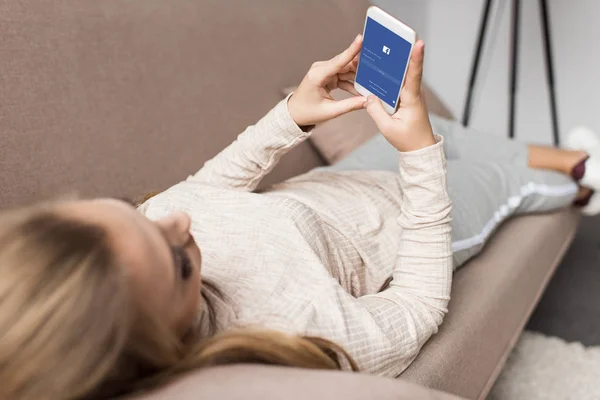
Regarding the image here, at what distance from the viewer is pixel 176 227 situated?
0.70 metres

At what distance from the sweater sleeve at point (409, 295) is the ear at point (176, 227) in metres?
0.18

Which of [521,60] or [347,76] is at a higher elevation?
[347,76]

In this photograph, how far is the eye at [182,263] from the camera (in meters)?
0.66

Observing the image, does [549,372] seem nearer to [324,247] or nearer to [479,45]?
[324,247]

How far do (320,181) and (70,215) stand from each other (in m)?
0.60

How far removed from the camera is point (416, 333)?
2.68 ft

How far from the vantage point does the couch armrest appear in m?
0.53

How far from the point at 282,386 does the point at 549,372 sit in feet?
3.31

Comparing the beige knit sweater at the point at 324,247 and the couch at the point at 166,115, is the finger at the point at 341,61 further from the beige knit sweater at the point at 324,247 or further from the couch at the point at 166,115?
the couch at the point at 166,115

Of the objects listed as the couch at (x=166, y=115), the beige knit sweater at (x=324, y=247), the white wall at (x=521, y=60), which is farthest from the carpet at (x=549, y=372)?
the white wall at (x=521, y=60)

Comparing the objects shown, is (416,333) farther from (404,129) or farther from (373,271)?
(404,129)

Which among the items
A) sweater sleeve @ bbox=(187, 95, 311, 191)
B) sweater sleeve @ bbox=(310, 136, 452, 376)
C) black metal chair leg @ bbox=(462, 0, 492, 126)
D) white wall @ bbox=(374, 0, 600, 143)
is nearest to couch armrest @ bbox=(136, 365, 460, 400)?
sweater sleeve @ bbox=(310, 136, 452, 376)

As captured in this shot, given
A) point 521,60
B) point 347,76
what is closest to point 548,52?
point 521,60

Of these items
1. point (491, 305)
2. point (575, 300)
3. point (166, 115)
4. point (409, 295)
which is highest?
point (166, 115)
